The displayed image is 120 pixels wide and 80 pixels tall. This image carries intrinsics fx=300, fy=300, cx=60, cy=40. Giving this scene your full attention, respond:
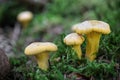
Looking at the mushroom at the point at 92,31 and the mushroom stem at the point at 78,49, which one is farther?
the mushroom stem at the point at 78,49

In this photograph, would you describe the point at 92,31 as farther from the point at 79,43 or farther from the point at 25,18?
the point at 25,18

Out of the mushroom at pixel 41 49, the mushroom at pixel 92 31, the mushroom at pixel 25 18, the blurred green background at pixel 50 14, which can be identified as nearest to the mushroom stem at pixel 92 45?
the mushroom at pixel 92 31

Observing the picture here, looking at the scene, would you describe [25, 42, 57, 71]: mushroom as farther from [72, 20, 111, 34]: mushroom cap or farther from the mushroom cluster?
[72, 20, 111, 34]: mushroom cap

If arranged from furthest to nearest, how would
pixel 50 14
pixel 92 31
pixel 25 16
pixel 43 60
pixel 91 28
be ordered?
pixel 25 16 → pixel 50 14 → pixel 43 60 → pixel 92 31 → pixel 91 28

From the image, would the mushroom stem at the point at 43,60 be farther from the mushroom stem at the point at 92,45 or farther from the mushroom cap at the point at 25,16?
the mushroom cap at the point at 25,16

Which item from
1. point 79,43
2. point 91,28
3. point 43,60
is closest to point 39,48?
point 43,60

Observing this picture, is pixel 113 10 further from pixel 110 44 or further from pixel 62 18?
pixel 110 44
